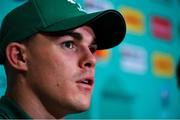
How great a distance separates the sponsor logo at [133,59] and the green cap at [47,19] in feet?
2.21

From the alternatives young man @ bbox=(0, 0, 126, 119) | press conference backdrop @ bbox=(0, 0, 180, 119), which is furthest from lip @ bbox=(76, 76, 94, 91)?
press conference backdrop @ bbox=(0, 0, 180, 119)

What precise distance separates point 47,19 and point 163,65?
105 cm

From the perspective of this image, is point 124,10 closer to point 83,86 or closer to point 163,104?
point 163,104

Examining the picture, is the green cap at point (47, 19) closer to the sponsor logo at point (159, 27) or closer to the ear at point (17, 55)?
the ear at point (17, 55)

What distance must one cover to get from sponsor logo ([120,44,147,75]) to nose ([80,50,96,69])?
0.74 metres

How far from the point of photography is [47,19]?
91 cm

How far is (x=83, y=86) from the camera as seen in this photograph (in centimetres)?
90

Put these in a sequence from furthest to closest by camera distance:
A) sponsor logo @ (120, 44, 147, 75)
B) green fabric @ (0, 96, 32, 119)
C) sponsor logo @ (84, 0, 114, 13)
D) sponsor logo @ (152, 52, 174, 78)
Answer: sponsor logo @ (152, 52, 174, 78)
sponsor logo @ (120, 44, 147, 75)
sponsor logo @ (84, 0, 114, 13)
green fabric @ (0, 96, 32, 119)

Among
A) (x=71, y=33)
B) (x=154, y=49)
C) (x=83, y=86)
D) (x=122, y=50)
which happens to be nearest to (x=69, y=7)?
(x=71, y=33)

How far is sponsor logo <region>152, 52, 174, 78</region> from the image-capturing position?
183 centimetres

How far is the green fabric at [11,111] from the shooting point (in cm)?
86

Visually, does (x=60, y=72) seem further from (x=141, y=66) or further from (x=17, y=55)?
(x=141, y=66)

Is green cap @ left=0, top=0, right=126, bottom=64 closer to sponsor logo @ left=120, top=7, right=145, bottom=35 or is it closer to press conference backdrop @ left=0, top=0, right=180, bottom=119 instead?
press conference backdrop @ left=0, top=0, right=180, bottom=119

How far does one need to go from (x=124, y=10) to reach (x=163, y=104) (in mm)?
446
